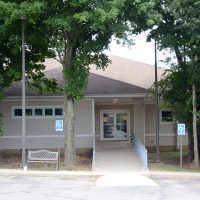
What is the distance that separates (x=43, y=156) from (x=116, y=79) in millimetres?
11251

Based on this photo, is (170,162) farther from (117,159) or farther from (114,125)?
(114,125)

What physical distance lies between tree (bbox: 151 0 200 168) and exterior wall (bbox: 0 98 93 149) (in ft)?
19.9

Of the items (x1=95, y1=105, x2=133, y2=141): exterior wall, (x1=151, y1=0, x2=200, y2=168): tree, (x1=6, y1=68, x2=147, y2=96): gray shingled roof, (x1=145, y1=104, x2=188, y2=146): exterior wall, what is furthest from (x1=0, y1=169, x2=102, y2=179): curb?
(x1=95, y1=105, x2=133, y2=141): exterior wall

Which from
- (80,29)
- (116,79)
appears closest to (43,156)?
(80,29)

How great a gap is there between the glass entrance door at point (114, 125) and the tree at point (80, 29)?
10.5 m

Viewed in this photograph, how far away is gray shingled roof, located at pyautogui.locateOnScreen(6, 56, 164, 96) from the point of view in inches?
1262

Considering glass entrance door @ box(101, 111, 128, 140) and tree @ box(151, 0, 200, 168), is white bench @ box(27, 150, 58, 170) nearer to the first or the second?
tree @ box(151, 0, 200, 168)

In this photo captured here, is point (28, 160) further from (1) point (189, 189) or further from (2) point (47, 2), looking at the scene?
(1) point (189, 189)

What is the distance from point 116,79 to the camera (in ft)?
116

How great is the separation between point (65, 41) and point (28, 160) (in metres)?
6.18

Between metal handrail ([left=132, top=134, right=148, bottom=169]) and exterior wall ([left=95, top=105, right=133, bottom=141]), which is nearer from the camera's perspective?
metal handrail ([left=132, top=134, right=148, bottom=169])

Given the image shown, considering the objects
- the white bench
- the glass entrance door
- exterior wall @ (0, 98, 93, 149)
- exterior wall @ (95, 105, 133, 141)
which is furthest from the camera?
the glass entrance door

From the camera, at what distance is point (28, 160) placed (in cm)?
2544

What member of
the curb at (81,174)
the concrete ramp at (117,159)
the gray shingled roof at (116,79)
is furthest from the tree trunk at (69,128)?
A: the gray shingled roof at (116,79)
